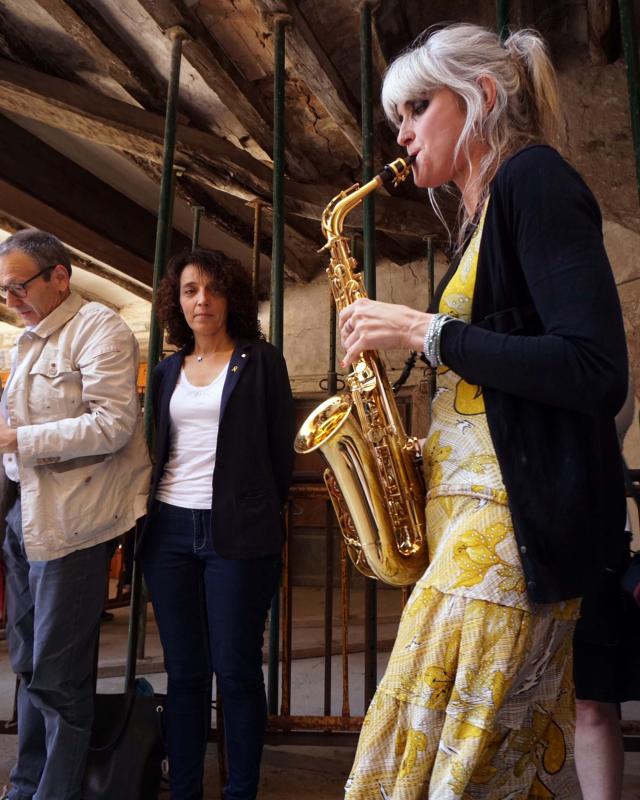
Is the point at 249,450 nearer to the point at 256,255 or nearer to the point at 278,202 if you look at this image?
the point at 278,202

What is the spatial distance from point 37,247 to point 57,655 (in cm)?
118

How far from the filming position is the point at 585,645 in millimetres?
1390

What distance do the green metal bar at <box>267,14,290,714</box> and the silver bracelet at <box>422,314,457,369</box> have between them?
1.34m

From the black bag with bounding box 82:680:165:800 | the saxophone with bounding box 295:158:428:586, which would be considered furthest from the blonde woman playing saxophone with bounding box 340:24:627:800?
the black bag with bounding box 82:680:165:800

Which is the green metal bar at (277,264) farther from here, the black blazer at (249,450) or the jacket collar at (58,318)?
the jacket collar at (58,318)

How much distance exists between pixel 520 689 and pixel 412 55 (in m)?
0.98

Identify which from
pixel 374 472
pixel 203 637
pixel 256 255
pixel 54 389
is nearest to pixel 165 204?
pixel 256 255

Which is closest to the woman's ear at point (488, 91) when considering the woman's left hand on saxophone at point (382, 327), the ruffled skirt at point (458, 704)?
the woman's left hand on saxophone at point (382, 327)

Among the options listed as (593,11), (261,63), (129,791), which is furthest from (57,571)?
(593,11)

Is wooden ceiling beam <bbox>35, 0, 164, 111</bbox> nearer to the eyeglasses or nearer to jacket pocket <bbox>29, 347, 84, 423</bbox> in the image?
the eyeglasses

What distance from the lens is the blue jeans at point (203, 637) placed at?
6.34ft

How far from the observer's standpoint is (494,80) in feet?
3.69

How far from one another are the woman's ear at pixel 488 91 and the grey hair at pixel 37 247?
151 cm

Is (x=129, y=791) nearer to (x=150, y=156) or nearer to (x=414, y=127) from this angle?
(x=414, y=127)
